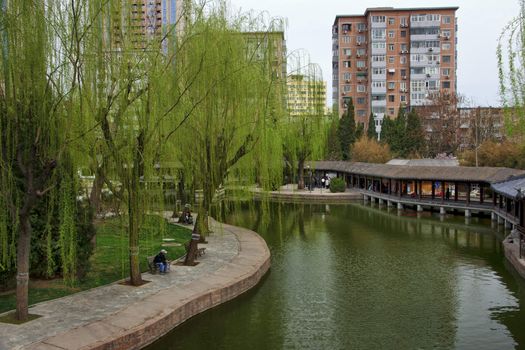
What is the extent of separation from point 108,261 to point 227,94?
23.6ft

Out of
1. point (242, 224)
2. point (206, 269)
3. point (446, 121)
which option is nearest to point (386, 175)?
point (242, 224)

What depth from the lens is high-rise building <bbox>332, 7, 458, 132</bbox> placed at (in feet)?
224

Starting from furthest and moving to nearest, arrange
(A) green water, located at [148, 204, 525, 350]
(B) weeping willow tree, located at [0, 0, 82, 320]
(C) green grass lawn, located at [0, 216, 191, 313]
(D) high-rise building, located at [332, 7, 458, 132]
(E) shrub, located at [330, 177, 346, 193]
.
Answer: (D) high-rise building, located at [332, 7, 458, 132] < (E) shrub, located at [330, 177, 346, 193] < (C) green grass lawn, located at [0, 216, 191, 313] < (A) green water, located at [148, 204, 525, 350] < (B) weeping willow tree, located at [0, 0, 82, 320]

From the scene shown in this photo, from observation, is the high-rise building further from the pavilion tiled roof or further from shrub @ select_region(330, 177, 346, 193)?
the pavilion tiled roof

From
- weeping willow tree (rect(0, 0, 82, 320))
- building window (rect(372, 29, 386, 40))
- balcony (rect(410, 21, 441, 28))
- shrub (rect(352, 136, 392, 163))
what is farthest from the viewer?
building window (rect(372, 29, 386, 40))

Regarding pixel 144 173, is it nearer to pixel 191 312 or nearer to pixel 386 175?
pixel 191 312

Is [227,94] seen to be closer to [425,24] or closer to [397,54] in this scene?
[397,54]

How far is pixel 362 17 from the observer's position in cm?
7300

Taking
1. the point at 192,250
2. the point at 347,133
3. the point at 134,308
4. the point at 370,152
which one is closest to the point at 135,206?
the point at 134,308

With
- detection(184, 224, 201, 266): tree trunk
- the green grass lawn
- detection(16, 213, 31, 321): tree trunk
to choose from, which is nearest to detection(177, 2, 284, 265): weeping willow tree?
detection(184, 224, 201, 266): tree trunk

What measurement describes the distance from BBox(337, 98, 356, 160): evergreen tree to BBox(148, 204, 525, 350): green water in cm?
3642

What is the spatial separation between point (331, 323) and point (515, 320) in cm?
506

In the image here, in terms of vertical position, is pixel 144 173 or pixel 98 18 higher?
pixel 98 18

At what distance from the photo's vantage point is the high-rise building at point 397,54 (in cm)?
6838
